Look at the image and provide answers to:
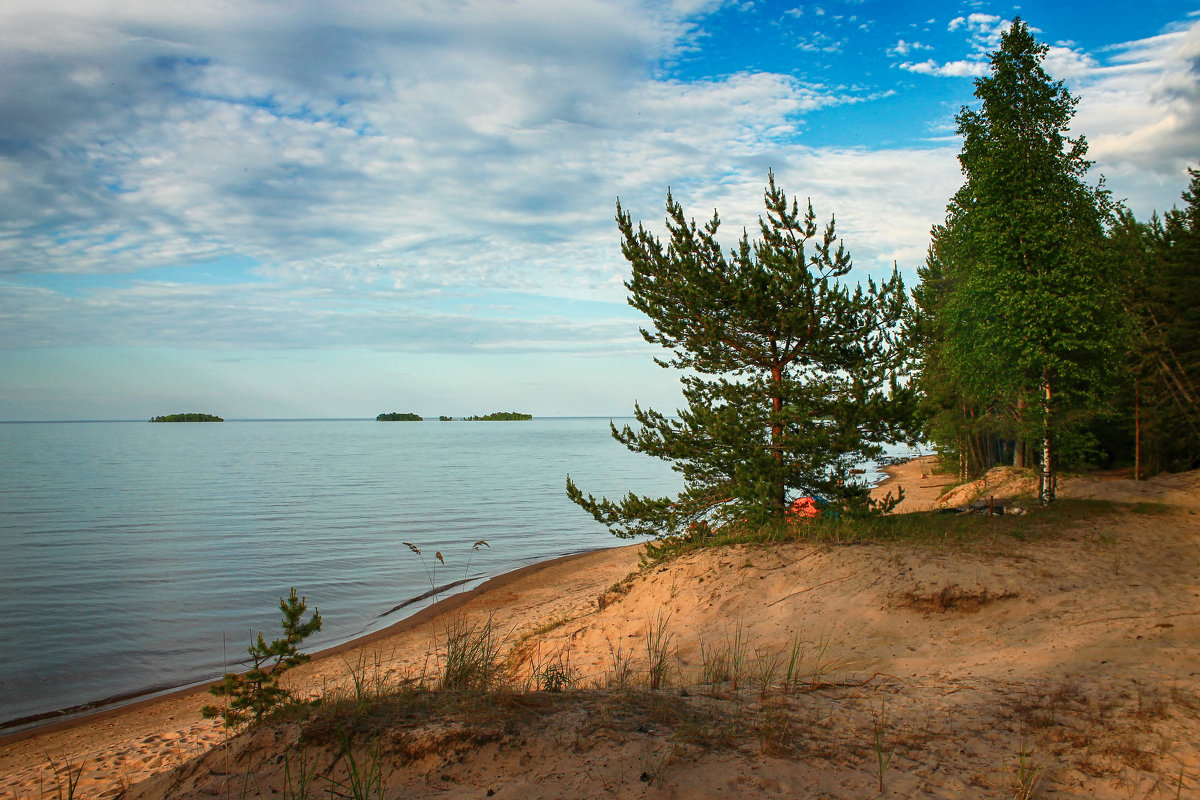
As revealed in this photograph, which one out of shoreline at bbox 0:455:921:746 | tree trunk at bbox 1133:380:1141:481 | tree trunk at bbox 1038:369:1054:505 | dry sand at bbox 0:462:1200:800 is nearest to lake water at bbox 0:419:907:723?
shoreline at bbox 0:455:921:746

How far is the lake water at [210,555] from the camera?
13.4m

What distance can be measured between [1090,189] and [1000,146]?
2.93m

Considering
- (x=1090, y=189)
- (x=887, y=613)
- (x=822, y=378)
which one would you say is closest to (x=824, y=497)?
(x=822, y=378)

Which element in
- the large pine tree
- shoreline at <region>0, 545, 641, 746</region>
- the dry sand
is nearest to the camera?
the dry sand

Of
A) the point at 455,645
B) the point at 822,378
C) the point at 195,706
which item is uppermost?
the point at 822,378

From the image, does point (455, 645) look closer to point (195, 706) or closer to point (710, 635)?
point (710, 635)

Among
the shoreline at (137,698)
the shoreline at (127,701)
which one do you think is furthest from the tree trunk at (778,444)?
the shoreline at (137,698)

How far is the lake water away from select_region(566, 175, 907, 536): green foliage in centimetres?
860

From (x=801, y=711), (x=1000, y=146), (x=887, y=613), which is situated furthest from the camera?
(x=1000, y=146)

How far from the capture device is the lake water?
1338cm

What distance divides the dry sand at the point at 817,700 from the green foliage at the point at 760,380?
1461mm

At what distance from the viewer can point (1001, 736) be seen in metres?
5.12

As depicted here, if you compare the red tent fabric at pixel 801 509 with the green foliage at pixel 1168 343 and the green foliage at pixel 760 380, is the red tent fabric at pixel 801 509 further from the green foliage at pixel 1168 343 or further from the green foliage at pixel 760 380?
the green foliage at pixel 1168 343

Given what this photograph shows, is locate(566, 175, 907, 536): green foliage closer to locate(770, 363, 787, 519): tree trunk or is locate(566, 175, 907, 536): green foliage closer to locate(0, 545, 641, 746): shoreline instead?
locate(770, 363, 787, 519): tree trunk
